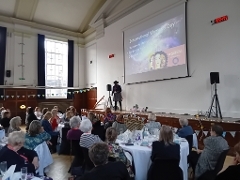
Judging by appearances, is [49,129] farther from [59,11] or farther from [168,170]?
[59,11]

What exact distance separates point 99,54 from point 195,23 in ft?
20.4

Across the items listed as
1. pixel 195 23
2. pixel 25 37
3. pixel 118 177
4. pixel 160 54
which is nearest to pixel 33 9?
pixel 25 37

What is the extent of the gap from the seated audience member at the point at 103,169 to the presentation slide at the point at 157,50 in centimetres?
582

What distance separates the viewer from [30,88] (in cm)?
1142

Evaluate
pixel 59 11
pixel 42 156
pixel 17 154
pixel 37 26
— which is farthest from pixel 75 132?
pixel 37 26

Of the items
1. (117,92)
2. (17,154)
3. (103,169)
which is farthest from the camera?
(117,92)

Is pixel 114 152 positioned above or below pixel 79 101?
below

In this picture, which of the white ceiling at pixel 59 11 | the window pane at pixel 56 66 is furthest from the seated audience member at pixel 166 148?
the window pane at pixel 56 66

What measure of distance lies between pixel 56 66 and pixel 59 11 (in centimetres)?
321

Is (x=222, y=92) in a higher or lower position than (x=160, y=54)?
lower

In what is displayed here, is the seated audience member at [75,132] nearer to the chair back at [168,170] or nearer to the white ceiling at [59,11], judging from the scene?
the chair back at [168,170]

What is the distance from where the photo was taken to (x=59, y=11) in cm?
1154

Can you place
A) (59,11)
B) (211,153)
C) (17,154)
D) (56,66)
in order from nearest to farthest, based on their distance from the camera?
(17,154) < (211,153) < (59,11) < (56,66)

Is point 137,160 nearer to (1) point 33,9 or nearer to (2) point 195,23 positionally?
(2) point 195,23
